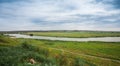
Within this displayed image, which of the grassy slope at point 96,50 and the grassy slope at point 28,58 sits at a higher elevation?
the grassy slope at point 28,58

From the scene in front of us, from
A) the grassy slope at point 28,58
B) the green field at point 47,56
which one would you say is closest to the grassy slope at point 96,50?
the green field at point 47,56

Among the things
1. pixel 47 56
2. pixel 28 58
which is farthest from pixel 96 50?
pixel 28 58

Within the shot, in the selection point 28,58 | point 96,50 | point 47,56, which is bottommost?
point 96,50

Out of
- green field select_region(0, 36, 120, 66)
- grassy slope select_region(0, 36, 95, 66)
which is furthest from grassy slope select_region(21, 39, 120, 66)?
grassy slope select_region(0, 36, 95, 66)

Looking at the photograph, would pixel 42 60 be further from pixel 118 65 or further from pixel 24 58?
pixel 118 65

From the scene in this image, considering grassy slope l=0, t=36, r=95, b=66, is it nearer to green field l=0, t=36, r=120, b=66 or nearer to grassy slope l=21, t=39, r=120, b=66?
green field l=0, t=36, r=120, b=66

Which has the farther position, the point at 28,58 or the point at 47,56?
the point at 47,56

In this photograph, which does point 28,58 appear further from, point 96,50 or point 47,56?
point 96,50

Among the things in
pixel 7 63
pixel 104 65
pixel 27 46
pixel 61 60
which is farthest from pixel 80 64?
pixel 104 65

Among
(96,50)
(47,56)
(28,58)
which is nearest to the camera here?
(28,58)

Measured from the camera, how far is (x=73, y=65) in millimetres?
20609

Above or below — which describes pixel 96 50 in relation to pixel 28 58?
below

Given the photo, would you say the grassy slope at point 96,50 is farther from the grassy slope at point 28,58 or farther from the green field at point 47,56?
the grassy slope at point 28,58

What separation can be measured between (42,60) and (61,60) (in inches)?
123
